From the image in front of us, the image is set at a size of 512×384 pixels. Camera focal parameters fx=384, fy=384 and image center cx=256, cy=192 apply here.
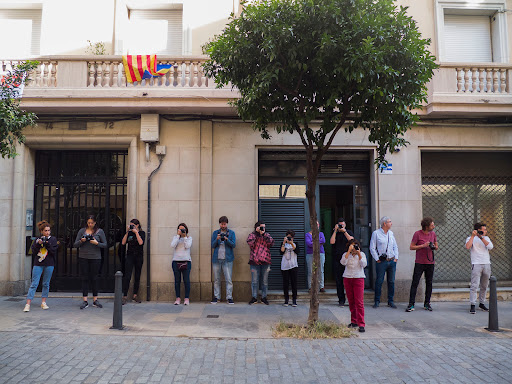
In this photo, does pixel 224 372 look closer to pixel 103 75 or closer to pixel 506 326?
pixel 506 326

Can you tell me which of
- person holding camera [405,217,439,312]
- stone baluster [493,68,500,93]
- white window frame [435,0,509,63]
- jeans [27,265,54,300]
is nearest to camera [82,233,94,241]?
jeans [27,265,54,300]

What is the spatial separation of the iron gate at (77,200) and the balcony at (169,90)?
130 cm

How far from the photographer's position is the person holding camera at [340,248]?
28.5 feet

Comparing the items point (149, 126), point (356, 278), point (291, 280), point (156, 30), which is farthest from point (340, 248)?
point (156, 30)

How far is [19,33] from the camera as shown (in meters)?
9.88

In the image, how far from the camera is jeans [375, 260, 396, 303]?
8.53 m

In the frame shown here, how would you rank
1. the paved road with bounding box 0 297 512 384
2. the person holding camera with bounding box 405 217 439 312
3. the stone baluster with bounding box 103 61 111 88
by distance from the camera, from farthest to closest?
the stone baluster with bounding box 103 61 111 88, the person holding camera with bounding box 405 217 439 312, the paved road with bounding box 0 297 512 384

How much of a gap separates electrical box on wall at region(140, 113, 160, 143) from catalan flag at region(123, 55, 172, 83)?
0.87 m

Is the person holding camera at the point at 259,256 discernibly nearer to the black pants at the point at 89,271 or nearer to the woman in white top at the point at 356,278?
the woman in white top at the point at 356,278

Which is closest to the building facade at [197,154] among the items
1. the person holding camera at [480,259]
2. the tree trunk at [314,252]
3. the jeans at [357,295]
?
the person holding camera at [480,259]

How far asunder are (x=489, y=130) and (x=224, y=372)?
8823mm

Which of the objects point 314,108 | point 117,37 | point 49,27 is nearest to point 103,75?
point 117,37

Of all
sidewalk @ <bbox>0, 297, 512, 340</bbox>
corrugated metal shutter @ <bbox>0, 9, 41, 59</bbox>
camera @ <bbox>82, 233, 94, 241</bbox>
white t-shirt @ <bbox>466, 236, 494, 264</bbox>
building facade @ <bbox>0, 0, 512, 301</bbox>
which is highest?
corrugated metal shutter @ <bbox>0, 9, 41, 59</bbox>

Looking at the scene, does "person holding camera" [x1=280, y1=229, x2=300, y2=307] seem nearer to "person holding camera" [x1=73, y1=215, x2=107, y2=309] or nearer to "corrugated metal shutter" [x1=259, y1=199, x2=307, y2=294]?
"corrugated metal shutter" [x1=259, y1=199, x2=307, y2=294]
